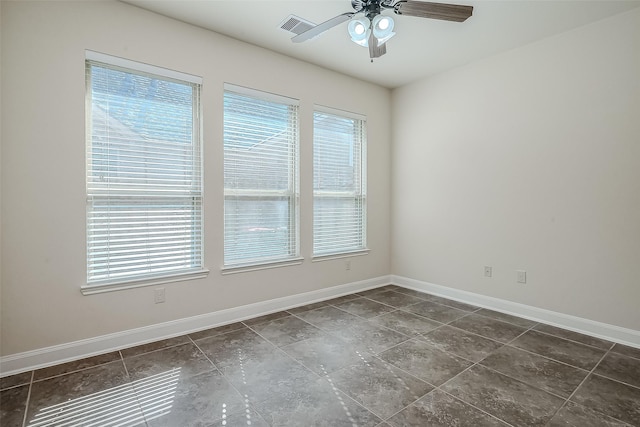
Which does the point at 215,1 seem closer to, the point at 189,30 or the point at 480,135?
the point at 189,30

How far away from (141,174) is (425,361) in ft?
9.09

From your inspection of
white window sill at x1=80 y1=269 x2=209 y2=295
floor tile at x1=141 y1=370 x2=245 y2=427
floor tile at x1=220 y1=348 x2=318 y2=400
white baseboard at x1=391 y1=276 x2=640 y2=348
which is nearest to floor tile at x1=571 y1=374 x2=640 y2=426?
white baseboard at x1=391 y1=276 x2=640 y2=348

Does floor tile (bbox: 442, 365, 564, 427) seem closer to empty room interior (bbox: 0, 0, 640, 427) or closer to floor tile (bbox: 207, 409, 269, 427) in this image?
empty room interior (bbox: 0, 0, 640, 427)

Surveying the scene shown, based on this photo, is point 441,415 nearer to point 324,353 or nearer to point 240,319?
point 324,353

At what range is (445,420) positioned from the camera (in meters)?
1.84

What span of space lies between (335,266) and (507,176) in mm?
2220

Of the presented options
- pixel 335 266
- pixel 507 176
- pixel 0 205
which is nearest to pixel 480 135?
pixel 507 176

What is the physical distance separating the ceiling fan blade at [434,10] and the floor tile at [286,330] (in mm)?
2681

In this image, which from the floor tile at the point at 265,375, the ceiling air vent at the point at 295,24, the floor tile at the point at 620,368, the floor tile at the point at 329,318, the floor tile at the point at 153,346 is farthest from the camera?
the floor tile at the point at 329,318

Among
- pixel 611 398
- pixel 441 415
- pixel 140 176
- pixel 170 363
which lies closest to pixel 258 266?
pixel 170 363

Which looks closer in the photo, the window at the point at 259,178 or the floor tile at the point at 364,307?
the window at the point at 259,178

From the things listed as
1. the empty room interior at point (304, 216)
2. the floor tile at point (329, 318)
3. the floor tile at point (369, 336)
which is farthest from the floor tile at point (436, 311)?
the floor tile at point (329, 318)

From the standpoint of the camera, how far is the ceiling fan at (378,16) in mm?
2189

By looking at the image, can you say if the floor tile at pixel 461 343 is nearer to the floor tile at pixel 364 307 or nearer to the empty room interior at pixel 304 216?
the empty room interior at pixel 304 216
